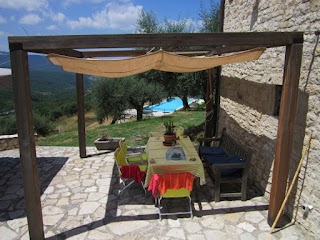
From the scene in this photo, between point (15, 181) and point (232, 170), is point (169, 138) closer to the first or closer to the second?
point (232, 170)

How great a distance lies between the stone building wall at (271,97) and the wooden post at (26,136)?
370 cm

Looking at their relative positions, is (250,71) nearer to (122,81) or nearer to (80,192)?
(80,192)

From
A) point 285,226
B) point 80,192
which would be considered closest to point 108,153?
point 80,192

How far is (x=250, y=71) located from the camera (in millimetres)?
5289

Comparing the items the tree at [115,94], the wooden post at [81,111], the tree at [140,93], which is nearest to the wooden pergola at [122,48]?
the wooden post at [81,111]

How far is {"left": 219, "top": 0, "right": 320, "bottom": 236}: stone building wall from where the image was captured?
3.50 m

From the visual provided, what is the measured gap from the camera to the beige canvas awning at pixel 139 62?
330 cm

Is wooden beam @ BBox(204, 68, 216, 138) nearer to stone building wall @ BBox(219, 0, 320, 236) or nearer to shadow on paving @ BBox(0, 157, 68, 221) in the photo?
stone building wall @ BBox(219, 0, 320, 236)

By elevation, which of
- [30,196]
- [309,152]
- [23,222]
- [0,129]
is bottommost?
[0,129]

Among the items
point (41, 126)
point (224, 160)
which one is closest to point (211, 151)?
point (224, 160)

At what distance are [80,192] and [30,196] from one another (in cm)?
164

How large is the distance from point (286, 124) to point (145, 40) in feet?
7.31

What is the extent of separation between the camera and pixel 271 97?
4547 millimetres

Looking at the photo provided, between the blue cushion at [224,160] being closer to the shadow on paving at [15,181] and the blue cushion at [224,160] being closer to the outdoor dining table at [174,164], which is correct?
the outdoor dining table at [174,164]
